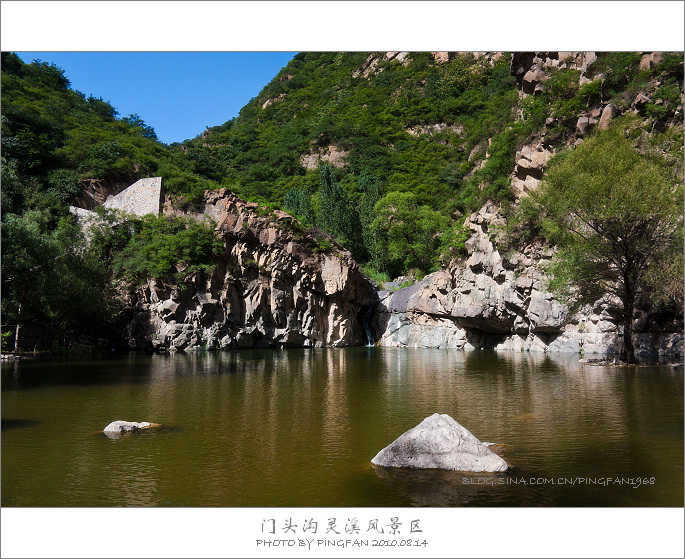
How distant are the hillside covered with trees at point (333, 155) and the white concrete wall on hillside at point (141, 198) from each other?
125 centimetres

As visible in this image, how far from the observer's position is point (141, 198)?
4728 centimetres

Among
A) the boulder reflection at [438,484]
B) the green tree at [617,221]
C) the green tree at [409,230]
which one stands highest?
the green tree at [409,230]

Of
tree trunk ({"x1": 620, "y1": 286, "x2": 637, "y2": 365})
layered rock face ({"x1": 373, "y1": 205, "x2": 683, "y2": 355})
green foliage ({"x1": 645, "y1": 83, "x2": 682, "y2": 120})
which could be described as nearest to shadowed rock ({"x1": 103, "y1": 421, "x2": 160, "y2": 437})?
tree trunk ({"x1": 620, "y1": 286, "x2": 637, "y2": 365})

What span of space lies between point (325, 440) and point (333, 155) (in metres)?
72.0

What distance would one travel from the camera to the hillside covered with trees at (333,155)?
31.6m

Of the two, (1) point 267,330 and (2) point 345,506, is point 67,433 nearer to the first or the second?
(2) point 345,506

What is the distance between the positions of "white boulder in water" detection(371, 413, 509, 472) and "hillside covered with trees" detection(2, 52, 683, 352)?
710 inches

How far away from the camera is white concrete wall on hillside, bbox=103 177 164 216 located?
4700 centimetres

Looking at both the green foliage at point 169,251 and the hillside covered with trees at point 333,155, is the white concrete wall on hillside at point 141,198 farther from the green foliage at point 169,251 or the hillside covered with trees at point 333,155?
the green foliage at point 169,251

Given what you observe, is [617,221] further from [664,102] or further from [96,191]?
[96,191]

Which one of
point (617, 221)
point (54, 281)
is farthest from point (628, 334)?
point (54, 281)

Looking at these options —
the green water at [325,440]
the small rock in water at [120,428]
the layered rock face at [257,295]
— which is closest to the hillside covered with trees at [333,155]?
the layered rock face at [257,295]

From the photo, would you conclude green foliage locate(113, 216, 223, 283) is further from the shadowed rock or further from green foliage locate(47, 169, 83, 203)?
the shadowed rock

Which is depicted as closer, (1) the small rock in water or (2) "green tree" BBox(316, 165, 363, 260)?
(1) the small rock in water
